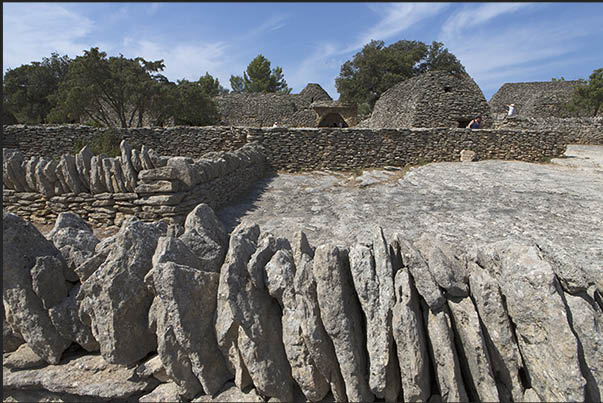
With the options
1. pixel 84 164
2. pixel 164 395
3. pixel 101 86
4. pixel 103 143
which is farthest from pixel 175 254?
pixel 101 86

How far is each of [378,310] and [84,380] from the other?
229 centimetres

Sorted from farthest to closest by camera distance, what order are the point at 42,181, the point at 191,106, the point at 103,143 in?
the point at 191,106
the point at 103,143
the point at 42,181

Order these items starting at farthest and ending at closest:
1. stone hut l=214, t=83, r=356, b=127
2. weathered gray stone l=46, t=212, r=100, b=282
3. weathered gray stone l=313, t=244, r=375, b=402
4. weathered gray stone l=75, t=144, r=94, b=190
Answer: stone hut l=214, t=83, r=356, b=127
weathered gray stone l=75, t=144, r=94, b=190
weathered gray stone l=46, t=212, r=100, b=282
weathered gray stone l=313, t=244, r=375, b=402

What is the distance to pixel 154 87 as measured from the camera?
80.8 feet

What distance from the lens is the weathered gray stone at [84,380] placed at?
2.25 m

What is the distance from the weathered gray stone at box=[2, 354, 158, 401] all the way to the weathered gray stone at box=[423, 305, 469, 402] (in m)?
2.11

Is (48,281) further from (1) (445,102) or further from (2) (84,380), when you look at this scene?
(1) (445,102)

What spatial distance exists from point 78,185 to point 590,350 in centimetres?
936

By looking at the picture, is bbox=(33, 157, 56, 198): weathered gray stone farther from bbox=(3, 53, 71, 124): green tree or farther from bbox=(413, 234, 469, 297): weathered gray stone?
bbox=(3, 53, 71, 124): green tree

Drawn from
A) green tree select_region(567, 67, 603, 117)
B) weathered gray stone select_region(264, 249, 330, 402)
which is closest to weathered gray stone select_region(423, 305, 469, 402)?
weathered gray stone select_region(264, 249, 330, 402)

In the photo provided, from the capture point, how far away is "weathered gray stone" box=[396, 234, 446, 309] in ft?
6.96

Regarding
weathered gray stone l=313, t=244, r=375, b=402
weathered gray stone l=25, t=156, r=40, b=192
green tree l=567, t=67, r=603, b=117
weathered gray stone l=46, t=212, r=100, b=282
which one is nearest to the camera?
weathered gray stone l=313, t=244, r=375, b=402

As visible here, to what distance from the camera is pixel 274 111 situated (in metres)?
36.6

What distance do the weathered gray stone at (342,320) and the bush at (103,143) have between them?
641 inches
